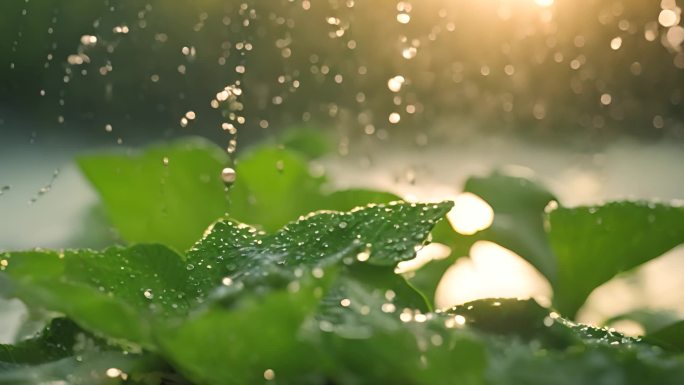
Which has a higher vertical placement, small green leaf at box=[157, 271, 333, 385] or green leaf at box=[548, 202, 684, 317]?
green leaf at box=[548, 202, 684, 317]

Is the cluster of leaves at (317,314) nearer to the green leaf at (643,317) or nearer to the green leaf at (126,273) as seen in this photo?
the green leaf at (126,273)

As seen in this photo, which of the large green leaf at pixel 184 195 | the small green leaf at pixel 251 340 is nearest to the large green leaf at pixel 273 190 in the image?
→ the large green leaf at pixel 184 195

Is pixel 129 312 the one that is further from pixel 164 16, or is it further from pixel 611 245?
pixel 164 16

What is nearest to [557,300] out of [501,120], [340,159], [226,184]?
[226,184]

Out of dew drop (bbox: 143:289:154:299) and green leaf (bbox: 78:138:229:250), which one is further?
green leaf (bbox: 78:138:229:250)

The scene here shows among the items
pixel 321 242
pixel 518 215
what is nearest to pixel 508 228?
pixel 518 215

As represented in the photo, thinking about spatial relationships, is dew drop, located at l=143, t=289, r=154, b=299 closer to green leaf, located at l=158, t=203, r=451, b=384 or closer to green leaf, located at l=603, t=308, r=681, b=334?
green leaf, located at l=158, t=203, r=451, b=384

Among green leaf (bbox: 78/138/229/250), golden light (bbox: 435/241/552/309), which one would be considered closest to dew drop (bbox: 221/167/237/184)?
green leaf (bbox: 78/138/229/250)

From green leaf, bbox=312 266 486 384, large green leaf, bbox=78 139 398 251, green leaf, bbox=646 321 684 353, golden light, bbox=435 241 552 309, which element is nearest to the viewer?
green leaf, bbox=312 266 486 384
